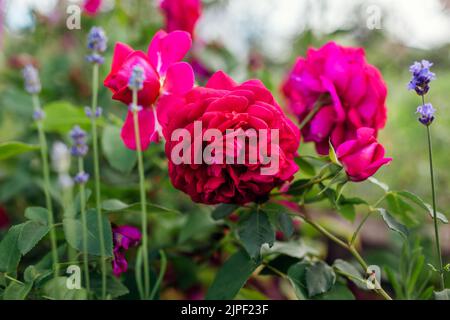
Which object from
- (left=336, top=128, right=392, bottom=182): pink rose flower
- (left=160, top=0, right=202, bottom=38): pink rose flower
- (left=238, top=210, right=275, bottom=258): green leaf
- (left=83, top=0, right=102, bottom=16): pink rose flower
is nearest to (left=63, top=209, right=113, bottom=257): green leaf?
(left=238, top=210, right=275, bottom=258): green leaf

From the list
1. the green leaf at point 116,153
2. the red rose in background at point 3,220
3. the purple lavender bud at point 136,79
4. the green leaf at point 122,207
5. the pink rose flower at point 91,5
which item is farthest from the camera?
the pink rose flower at point 91,5

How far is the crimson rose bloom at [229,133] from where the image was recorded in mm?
495

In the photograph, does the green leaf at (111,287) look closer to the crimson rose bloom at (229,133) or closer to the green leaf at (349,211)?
the crimson rose bloom at (229,133)

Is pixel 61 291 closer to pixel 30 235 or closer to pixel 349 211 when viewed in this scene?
pixel 30 235

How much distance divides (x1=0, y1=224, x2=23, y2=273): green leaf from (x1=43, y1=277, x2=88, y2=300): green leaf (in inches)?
1.5

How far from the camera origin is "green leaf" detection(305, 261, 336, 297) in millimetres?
558

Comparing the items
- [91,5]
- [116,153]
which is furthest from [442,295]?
[91,5]

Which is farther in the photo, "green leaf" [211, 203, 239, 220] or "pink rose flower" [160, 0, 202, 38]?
"pink rose flower" [160, 0, 202, 38]

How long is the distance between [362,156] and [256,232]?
0.13m

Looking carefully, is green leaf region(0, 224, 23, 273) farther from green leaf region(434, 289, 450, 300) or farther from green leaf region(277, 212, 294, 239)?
green leaf region(434, 289, 450, 300)

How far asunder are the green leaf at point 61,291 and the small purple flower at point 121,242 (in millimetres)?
67

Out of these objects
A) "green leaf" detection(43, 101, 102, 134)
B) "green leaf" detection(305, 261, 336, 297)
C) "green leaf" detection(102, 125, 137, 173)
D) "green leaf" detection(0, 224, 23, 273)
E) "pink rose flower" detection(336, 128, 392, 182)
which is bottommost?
"green leaf" detection(305, 261, 336, 297)

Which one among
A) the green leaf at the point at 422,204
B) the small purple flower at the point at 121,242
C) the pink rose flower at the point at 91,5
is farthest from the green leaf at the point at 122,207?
the pink rose flower at the point at 91,5

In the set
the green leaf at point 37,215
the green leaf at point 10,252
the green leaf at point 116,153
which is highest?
the green leaf at point 116,153
